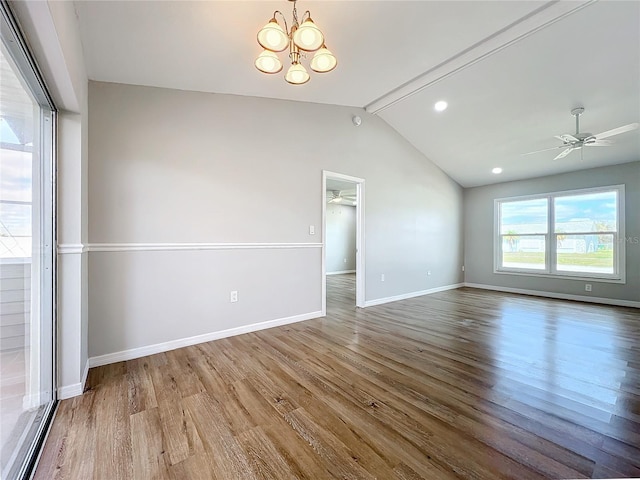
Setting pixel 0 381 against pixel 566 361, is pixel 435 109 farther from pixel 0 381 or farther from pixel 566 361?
pixel 0 381

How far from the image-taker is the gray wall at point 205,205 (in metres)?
2.45

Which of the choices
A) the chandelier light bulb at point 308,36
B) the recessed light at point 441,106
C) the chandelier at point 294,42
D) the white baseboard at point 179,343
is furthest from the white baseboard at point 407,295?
the chandelier light bulb at point 308,36

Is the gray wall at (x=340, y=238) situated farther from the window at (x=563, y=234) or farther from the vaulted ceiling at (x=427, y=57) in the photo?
the vaulted ceiling at (x=427, y=57)

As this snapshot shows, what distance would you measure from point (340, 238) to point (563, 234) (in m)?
5.68

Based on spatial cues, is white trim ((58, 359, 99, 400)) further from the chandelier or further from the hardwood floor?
the chandelier

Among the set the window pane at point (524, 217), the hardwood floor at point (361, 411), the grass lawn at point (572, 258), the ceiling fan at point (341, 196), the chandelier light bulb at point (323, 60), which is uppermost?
the chandelier light bulb at point (323, 60)

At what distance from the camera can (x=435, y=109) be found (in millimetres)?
4156

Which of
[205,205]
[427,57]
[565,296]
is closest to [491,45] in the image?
[427,57]

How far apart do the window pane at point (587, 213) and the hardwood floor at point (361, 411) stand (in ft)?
9.23

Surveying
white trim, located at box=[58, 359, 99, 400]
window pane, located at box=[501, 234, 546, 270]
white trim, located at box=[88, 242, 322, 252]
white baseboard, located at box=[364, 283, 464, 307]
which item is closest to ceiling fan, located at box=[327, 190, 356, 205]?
white baseboard, located at box=[364, 283, 464, 307]

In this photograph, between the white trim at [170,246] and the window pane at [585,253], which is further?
the window pane at [585,253]

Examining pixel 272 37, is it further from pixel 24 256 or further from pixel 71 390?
pixel 71 390

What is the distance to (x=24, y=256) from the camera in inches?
57.6

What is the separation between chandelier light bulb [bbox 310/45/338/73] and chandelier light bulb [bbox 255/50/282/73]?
0.26 meters
